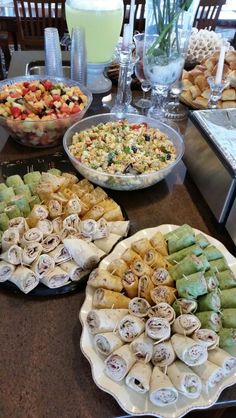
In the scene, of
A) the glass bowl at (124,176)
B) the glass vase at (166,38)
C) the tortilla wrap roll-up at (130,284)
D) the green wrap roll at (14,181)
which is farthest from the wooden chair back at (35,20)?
the tortilla wrap roll-up at (130,284)

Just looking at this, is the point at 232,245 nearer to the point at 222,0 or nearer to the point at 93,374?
the point at 93,374

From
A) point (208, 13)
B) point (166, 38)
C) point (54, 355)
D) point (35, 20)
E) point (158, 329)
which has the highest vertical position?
point (166, 38)

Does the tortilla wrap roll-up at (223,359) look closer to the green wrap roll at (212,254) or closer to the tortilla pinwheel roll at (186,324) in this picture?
the tortilla pinwheel roll at (186,324)

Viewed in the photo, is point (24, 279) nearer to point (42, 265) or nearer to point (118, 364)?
point (42, 265)

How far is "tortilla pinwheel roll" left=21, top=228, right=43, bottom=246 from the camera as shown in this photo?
72cm

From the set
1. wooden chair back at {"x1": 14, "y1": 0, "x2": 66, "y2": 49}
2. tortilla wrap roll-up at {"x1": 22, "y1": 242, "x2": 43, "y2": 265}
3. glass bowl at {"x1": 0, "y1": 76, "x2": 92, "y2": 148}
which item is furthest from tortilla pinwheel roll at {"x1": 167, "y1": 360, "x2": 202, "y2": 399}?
wooden chair back at {"x1": 14, "y1": 0, "x2": 66, "y2": 49}

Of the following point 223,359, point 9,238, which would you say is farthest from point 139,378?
point 9,238

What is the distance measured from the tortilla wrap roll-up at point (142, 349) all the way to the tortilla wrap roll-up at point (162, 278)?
120 millimetres

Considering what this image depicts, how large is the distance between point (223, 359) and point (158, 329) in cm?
11

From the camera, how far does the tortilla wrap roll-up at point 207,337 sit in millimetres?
566

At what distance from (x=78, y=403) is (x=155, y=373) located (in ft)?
0.46

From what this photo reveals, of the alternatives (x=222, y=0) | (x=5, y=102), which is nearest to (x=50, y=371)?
(x=5, y=102)

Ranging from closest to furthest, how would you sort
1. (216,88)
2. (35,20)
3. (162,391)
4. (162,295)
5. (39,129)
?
(162,391), (162,295), (39,129), (216,88), (35,20)

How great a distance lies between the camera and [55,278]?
701 millimetres
